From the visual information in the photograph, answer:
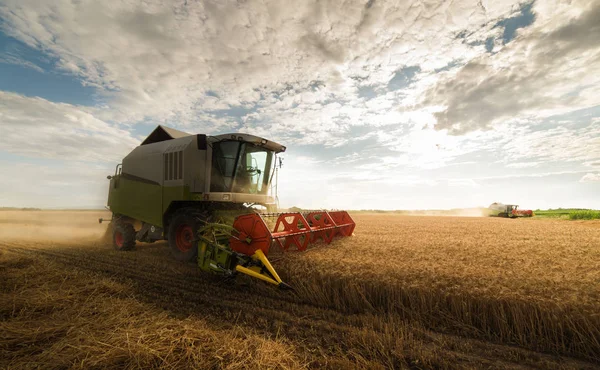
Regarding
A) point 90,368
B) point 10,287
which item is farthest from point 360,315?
point 10,287

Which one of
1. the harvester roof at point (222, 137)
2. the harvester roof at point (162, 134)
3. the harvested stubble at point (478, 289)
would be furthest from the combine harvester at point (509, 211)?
the harvester roof at point (162, 134)

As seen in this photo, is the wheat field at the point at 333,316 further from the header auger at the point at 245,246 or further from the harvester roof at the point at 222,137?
the harvester roof at the point at 222,137

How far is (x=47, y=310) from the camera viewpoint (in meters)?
3.29

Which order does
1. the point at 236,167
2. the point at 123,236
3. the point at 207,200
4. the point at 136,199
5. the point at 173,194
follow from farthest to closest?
the point at 136,199
the point at 123,236
the point at 173,194
the point at 236,167
the point at 207,200

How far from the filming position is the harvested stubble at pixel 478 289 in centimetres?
266

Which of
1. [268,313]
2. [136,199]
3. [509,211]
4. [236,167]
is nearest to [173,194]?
[236,167]

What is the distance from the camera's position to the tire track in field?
2.59 metres

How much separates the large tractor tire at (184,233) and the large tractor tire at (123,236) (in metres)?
2.37

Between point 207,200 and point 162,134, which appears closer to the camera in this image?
point 207,200

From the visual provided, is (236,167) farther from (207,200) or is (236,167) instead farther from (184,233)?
(184,233)

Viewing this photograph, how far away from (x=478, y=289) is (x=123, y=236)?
8.79 m

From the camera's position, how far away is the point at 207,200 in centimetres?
655

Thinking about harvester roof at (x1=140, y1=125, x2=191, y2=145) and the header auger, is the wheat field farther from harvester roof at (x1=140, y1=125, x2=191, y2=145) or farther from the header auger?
harvester roof at (x1=140, y1=125, x2=191, y2=145)

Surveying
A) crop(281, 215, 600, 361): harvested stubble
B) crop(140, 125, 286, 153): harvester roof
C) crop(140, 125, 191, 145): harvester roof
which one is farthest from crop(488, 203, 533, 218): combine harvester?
crop(140, 125, 191, 145): harvester roof
